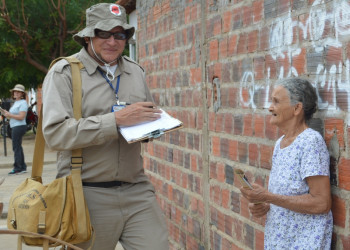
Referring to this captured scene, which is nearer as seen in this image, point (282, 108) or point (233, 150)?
point (282, 108)

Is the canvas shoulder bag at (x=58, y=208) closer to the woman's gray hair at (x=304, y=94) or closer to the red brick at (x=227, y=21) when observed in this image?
the red brick at (x=227, y=21)

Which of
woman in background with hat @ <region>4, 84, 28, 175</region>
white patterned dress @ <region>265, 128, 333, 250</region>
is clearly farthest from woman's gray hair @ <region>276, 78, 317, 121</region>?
woman in background with hat @ <region>4, 84, 28, 175</region>

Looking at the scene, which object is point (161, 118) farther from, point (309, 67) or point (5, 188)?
point (5, 188)

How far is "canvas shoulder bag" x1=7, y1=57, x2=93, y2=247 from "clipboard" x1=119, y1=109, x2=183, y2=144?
34 cm

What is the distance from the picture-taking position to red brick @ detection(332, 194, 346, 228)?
2650mm

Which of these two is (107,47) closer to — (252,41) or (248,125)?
(252,41)

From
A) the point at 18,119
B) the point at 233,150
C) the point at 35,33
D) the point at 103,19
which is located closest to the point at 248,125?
the point at 233,150

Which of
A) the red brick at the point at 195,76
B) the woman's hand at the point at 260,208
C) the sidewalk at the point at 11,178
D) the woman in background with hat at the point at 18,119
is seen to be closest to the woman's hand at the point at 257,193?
the woman's hand at the point at 260,208

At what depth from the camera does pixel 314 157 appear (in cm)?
257

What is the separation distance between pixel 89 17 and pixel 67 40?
48.5ft

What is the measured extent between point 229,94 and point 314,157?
4.69ft

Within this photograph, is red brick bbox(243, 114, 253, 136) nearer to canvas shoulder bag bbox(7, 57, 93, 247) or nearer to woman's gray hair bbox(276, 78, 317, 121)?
woman's gray hair bbox(276, 78, 317, 121)

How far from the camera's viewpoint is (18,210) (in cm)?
335

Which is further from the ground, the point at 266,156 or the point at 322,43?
the point at 322,43
